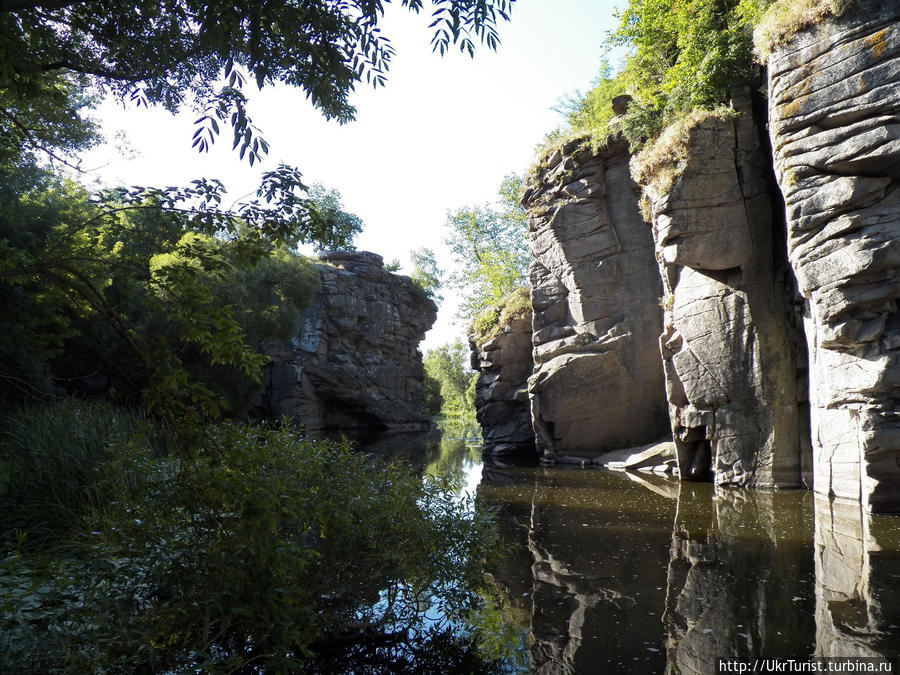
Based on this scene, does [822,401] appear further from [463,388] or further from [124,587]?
[463,388]

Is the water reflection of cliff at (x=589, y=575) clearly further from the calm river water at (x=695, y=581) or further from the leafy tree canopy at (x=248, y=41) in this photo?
the leafy tree canopy at (x=248, y=41)

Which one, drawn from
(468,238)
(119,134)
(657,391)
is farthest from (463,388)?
(119,134)

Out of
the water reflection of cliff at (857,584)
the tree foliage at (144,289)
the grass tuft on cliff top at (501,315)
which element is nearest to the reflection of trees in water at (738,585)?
the water reflection of cliff at (857,584)

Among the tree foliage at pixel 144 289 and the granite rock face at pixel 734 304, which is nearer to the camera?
the tree foliage at pixel 144 289

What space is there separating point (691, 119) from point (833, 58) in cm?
365

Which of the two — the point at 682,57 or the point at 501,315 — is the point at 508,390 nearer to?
the point at 501,315

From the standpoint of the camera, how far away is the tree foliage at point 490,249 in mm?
41062

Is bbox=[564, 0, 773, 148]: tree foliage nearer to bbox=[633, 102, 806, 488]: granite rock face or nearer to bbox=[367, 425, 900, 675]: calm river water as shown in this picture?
bbox=[633, 102, 806, 488]: granite rock face

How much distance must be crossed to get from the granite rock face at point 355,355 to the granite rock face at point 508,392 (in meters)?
10.9

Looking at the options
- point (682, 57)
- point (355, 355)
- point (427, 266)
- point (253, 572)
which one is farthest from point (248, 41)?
point (427, 266)

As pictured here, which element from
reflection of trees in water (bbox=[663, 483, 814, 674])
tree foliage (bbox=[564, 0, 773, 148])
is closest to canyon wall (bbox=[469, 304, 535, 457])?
tree foliage (bbox=[564, 0, 773, 148])

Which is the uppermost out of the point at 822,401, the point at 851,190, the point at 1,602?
the point at 851,190

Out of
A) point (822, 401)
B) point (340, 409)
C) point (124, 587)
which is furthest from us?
point (340, 409)

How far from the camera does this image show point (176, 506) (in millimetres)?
4902
